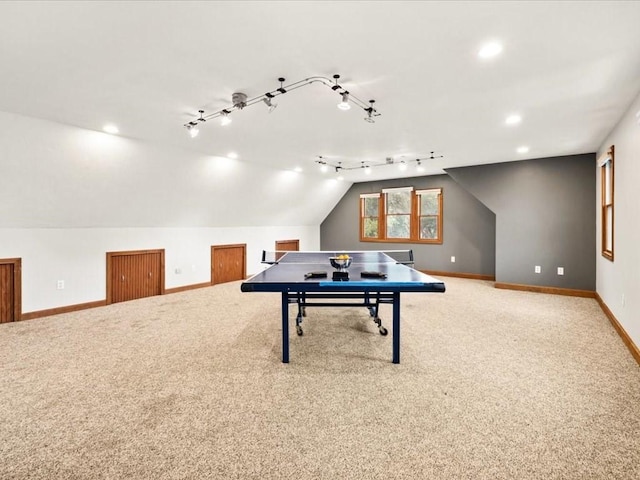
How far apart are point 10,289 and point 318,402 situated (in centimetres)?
441

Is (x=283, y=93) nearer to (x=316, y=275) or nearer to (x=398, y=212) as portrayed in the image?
(x=316, y=275)

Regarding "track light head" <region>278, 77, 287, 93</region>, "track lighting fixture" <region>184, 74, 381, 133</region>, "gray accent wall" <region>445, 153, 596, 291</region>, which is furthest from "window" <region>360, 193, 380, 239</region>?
"track light head" <region>278, 77, 287, 93</region>

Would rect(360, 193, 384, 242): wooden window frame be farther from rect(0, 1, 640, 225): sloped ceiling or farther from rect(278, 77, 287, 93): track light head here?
rect(278, 77, 287, 93): track light head

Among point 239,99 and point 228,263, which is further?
point 228,263

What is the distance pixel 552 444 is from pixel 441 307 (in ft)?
9.82

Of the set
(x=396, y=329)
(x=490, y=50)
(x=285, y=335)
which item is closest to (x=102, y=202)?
(x=285, y=335)

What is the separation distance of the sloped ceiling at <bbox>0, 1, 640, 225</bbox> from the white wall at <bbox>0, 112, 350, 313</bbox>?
0.38 metres

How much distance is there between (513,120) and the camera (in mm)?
3686

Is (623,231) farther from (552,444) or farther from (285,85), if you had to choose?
(285,85)

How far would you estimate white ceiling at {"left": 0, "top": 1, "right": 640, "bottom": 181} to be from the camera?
1.83 metres

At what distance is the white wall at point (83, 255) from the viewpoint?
4.20 m

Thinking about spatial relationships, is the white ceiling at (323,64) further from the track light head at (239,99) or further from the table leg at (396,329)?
the table leg at (396,329)

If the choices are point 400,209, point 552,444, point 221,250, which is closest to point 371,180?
point 400,209

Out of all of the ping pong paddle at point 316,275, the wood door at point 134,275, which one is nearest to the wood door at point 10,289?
the wood door at point 134,275
